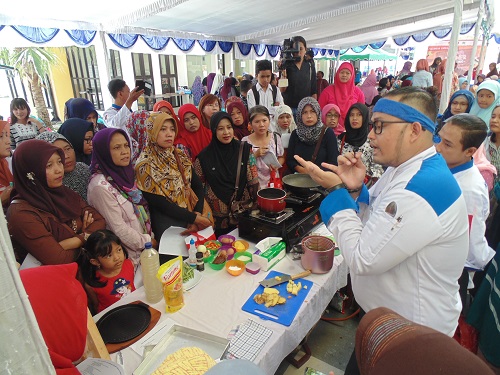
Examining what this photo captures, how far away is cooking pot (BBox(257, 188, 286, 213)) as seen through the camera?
1947 mm

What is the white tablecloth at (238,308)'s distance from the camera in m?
1.34

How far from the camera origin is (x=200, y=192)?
263 cm

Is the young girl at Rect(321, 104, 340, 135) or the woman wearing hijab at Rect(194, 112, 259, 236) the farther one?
the young girl at Rect(321, 104, 340, 135)

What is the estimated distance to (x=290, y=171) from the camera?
3328 millimetres

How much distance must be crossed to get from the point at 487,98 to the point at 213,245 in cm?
412

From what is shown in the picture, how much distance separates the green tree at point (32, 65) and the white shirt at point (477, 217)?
8.76 metres

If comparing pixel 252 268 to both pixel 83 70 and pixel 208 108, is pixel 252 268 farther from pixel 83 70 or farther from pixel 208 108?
pixel 83 70

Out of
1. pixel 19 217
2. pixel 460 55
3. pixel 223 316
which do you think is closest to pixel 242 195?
pixel 223 316

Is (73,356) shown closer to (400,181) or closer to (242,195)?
(400,181)

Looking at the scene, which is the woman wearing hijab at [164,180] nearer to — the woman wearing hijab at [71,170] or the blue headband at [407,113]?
the woman wearing hijab at [71,170]

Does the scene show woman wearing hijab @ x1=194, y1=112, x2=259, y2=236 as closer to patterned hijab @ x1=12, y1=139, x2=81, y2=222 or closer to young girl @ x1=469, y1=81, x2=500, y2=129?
patterned hijab @ x1=12, y1=139, x2=81, y2=222

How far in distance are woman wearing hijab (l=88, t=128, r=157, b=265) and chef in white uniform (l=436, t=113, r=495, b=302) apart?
2.13 m

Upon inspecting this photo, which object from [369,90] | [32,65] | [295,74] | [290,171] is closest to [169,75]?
[32,65]

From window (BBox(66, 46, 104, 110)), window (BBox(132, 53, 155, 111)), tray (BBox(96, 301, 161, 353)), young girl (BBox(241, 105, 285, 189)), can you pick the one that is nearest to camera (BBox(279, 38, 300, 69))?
young girl (BBox(241, 105, 285, 189))
